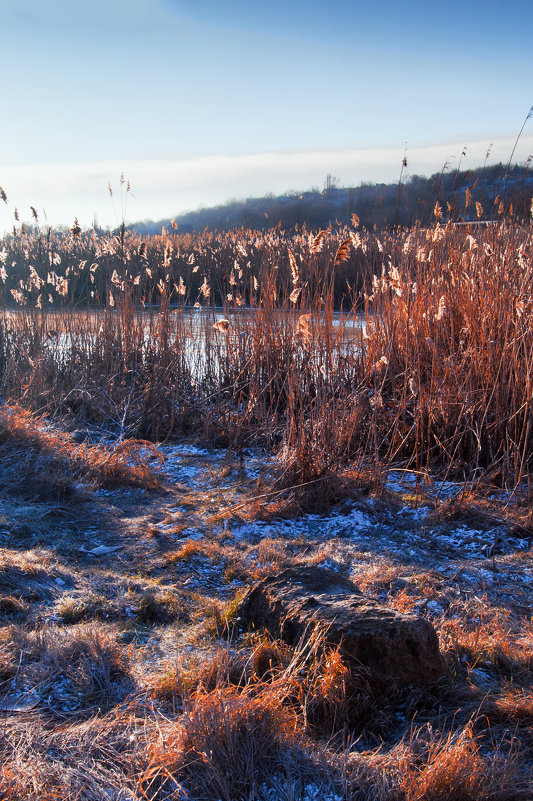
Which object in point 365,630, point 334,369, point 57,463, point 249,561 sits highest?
point 334,369

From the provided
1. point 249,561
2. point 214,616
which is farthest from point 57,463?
point 214,616

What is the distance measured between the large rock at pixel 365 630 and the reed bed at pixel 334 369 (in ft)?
5.50

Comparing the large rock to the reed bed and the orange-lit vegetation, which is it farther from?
the reed bed

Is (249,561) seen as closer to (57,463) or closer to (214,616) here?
(214,616)

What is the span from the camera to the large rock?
6.28ft

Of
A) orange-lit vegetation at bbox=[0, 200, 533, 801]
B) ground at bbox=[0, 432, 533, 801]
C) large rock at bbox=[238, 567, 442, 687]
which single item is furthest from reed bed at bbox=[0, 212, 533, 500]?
large rock at bbox=[238, 567, 442, 687]

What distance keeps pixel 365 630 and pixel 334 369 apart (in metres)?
3.21

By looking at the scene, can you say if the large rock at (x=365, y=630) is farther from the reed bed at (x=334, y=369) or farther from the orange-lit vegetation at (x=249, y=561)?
the reed bed at (x=334, y=369)

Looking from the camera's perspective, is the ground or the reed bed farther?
the reed bed

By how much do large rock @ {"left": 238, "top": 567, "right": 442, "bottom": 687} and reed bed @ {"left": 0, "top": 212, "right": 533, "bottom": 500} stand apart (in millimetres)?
1678

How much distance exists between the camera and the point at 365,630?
1.93 metres

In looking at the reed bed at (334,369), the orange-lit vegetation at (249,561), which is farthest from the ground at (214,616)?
the reed bed at (334,369)

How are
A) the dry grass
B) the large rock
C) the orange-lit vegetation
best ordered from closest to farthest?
1. the orange-lit vegetation
2. the large rock
3. the dry grass

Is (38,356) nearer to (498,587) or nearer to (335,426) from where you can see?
(335,426)
